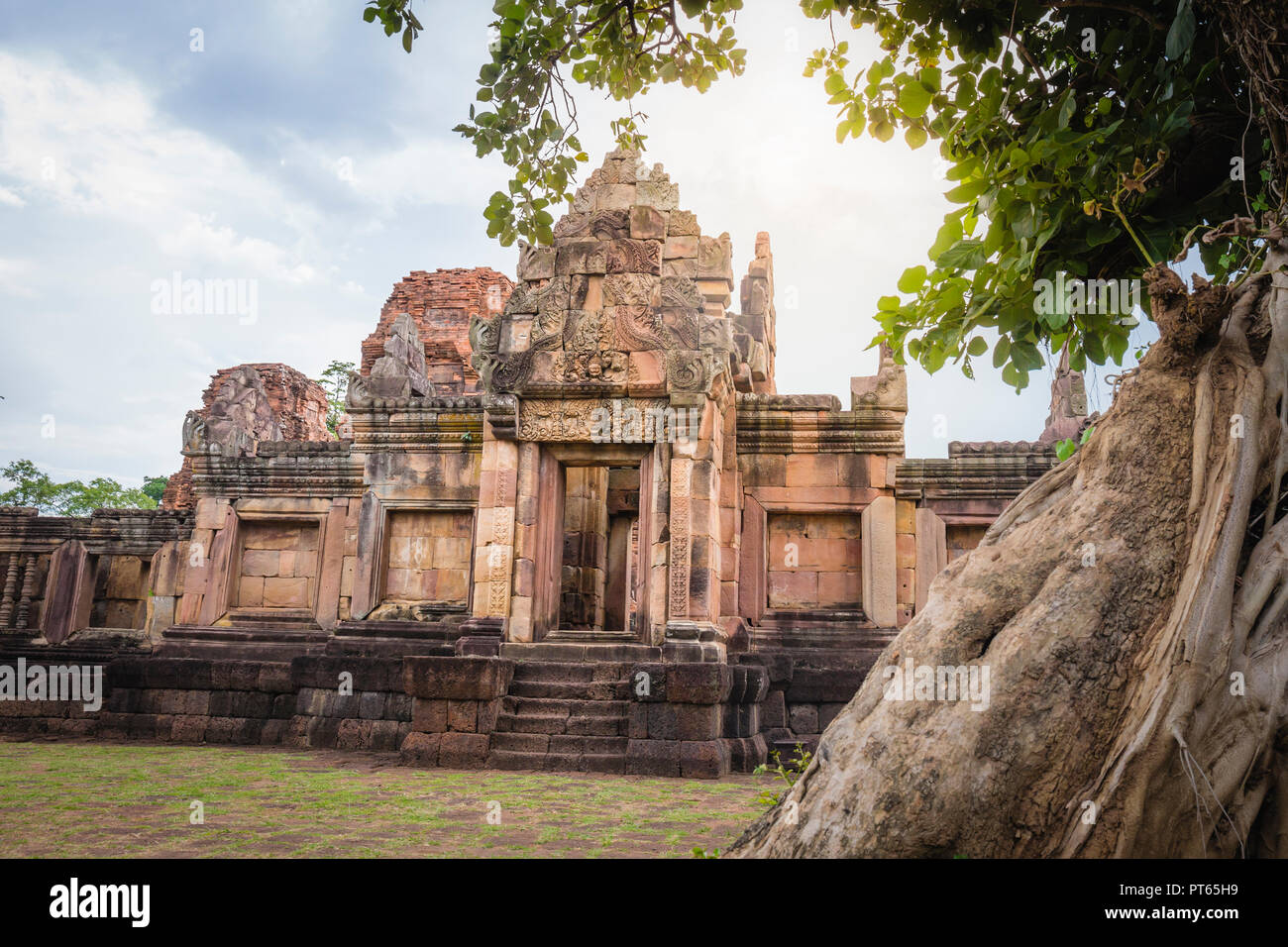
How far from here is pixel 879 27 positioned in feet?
14.7

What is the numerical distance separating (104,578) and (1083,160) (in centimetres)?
1417

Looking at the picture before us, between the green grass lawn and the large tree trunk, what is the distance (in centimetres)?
225

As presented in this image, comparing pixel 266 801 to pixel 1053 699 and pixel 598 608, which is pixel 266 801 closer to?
pixel 1053 699

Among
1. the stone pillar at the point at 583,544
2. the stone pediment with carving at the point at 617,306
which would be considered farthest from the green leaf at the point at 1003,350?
the stone pillar at the point at 583,544

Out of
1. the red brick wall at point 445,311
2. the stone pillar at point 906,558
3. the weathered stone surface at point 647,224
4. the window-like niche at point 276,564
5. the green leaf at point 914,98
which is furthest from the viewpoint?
the red brick wall at point 445,311

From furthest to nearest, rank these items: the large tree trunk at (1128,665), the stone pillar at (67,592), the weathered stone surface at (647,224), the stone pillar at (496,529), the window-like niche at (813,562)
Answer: the stone pillar at (67,592)
the window-like niche at (813,562)
the weathered stone surface at (647,224)
the stone pillar at (496,529)
the large tree trunk at (1128,665)

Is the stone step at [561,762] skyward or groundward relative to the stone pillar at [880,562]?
groundward

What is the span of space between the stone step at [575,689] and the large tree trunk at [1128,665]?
628 centimetres

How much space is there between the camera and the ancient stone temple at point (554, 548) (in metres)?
9.50

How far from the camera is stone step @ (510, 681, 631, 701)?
932 centimetres

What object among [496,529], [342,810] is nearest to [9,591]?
[496,529]

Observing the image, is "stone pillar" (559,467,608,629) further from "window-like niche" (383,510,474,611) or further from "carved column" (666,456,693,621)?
"carved column" (666,456,693,621)

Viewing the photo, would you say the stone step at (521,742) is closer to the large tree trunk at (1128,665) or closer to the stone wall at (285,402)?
the large tree trunk at (1128,665)

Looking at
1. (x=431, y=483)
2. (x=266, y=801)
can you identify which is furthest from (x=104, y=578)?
(x=266, y=801)
